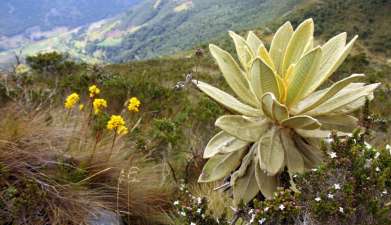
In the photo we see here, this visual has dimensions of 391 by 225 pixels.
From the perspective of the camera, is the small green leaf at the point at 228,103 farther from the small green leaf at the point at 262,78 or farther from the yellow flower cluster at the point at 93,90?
the yellow flower cluster at the point at 93,90

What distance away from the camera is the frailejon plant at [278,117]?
2736 millimetres

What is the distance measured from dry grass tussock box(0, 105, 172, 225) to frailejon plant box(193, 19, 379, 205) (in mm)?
626

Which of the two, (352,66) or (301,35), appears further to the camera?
(352,66)

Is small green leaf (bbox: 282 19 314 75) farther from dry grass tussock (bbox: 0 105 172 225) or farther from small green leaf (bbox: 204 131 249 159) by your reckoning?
dry grass tussock (bbox: 0 105 172 225)

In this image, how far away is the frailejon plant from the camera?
8.98 feet

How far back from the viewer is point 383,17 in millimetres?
44156

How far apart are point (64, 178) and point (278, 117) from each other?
153 centimetres

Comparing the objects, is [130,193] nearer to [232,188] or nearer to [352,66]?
[232,188]

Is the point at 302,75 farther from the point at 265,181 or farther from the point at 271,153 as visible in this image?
the point at 265,181

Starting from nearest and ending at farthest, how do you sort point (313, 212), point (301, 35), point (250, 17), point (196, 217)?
point (313, 212) → point (196, 217) → point (301, 35) → point (250, 17)

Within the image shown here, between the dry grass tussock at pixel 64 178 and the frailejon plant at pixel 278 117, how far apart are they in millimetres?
626

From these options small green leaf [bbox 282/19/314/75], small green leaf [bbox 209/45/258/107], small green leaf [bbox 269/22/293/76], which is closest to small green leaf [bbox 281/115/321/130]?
small green leaf [bbox 209/45/258/107]

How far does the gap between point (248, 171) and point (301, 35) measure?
109 cm

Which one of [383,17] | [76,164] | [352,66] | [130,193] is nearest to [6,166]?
[76,164]
